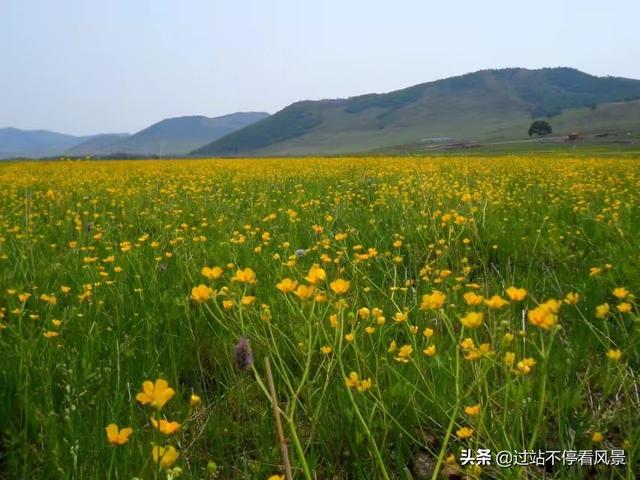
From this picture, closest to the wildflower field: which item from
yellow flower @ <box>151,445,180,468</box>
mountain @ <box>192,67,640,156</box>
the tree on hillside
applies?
yellow flower @ <box>151,445,180,468</box>

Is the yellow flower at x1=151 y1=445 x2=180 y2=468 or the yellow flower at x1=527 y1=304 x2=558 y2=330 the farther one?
the yellow flower at x1=527 y1=304 x2=558 y2=330

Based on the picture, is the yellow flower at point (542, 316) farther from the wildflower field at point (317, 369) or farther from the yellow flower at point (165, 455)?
the yellow flower at point (165, 455)

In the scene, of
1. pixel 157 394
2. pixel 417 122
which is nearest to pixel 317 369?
pixel 157 394

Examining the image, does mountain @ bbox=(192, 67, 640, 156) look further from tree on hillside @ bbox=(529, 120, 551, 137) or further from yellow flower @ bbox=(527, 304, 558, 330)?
yellow flower @ bbox=(527, 304, 558, 330)

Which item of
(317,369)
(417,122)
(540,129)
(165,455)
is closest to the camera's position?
(165,455)

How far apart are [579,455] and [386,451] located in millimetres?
545

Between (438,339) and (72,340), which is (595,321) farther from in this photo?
(72,340)

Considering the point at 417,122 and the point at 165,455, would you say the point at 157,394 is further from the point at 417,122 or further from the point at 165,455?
the point at 417,122

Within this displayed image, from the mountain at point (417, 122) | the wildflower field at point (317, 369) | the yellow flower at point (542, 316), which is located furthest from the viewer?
the mountain at point (417, 122)

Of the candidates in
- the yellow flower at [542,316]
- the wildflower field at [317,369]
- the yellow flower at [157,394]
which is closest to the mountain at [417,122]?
the wildflower field at [317,369]

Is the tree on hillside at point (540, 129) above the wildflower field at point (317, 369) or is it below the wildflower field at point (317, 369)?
above

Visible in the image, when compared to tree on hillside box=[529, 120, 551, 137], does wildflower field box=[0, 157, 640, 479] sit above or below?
below

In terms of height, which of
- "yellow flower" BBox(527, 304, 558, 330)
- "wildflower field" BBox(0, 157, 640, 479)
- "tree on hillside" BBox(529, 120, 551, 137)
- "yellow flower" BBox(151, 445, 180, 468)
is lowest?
"wildflower field" BBox(0, 157, 640, 479)

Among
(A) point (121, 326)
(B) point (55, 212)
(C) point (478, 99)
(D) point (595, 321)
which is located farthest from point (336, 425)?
(C) point (478, 99)
